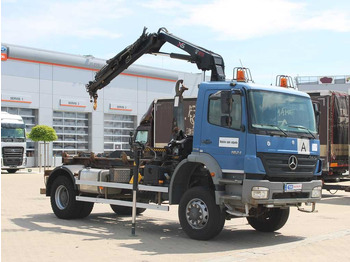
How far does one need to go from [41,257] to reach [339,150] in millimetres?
12065

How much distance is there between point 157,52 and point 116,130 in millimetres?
36881

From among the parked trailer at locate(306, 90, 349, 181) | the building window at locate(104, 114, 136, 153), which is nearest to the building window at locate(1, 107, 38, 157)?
the building window at locate(104, 114, 136, 153)

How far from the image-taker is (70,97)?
1806 inches

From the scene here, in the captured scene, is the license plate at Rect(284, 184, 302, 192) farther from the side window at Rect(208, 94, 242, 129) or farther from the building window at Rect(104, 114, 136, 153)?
the building window at Rect(104, 114, 136, 153)

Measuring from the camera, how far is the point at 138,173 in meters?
11.5

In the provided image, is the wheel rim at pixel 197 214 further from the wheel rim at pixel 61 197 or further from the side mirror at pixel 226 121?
the wheel rim at pixel 61 197

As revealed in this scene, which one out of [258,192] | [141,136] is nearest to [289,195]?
[258,192]

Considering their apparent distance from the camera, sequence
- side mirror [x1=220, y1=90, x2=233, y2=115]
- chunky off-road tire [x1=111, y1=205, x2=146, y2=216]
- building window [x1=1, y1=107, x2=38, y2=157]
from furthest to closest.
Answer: building window [x1=1, y1=107, x2=38, y2=157] → chunky off-road tire [x1=111, y1=205, x2=146, y2=216] → side mirror [x1=220, y1=90, x2=233, y2=115]

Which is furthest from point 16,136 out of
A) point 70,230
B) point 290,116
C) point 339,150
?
point 290,116

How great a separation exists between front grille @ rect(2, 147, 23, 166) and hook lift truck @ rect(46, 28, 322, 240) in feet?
78.3

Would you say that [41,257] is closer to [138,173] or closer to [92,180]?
[138,173]

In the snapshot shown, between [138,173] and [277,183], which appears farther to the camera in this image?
[138,173]

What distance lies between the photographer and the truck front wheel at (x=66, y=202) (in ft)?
43.1

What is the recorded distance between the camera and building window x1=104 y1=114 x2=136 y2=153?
48.6 metres
